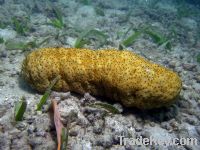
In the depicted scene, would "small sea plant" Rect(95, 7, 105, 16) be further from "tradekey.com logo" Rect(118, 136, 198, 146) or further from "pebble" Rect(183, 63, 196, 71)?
"tradekey.com logo" Rect(118, 136, 198, 146)

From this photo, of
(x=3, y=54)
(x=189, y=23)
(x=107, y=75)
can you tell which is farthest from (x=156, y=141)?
(x=189, y=23)

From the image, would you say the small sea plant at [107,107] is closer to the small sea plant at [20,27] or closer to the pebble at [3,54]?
the pebble at [3,54]

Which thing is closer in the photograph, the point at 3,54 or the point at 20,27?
the point at 3,54

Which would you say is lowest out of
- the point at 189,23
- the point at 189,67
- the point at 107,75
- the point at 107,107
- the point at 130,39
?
the point at 189,23

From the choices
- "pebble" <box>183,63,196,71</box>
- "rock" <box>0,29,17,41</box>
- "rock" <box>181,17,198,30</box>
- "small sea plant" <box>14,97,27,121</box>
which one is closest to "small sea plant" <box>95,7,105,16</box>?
"rock" <box>181,17,198,30</box>

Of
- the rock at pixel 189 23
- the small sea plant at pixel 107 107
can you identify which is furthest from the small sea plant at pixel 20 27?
the rock at pixel 189 23

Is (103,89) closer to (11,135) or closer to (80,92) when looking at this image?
(80,92)

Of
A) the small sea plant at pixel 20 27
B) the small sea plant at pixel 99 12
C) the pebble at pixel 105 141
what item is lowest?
the pebble at pixel 105 141

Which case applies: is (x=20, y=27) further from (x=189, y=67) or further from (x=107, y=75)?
(x=189, y=67)

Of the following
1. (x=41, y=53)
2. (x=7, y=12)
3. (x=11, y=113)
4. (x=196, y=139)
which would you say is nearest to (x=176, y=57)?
(x=196, y=139)
